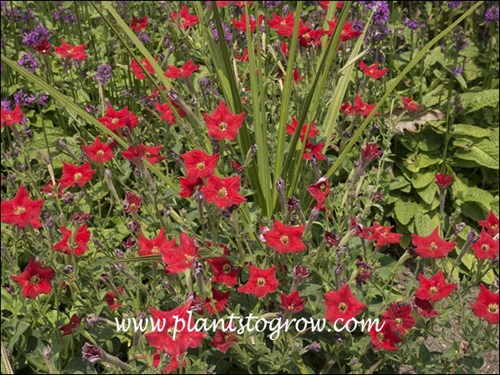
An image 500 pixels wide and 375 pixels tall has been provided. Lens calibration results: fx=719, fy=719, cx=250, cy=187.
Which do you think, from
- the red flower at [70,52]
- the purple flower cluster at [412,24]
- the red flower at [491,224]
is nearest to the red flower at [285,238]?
the red flower at [491,224]

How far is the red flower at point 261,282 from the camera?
7.59 ft

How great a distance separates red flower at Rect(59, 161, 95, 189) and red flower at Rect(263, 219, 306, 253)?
0.77 metres

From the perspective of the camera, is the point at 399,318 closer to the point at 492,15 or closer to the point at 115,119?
the point at 115,119

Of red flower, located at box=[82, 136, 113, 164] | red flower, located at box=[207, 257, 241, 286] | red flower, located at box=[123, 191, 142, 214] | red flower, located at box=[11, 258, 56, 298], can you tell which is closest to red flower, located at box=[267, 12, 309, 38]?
red flower, located at box=[82, 136, 113, 164]

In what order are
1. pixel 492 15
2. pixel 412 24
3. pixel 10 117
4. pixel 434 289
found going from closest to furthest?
pixel 434 289 → pixel 10 117 → pixel 412 24 → pixel 492 15

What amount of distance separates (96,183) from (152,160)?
628mm

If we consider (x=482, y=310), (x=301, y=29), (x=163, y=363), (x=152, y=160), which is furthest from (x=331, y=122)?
(x=163, y=363)

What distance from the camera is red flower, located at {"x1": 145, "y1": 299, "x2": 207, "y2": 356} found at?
6.75ft

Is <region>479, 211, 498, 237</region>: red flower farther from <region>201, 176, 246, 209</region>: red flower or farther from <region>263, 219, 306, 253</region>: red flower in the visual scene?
<region>201, 176, 246, 209</region>: red flower

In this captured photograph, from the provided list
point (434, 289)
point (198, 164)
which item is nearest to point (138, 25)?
point (198, 164)

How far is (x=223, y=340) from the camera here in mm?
2365

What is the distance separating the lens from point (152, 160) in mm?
2865

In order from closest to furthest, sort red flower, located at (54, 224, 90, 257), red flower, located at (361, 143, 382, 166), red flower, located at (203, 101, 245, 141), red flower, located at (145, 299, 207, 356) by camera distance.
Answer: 1. red flower, located at (145, 299, 207, 356)
2. red flower, located at (54, 224, 90, 257)
3. red flower, located at (203, 101, 245, 141)
4. red flower, located at (361, 143, 382, 166)

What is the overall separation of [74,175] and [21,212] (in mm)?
410
